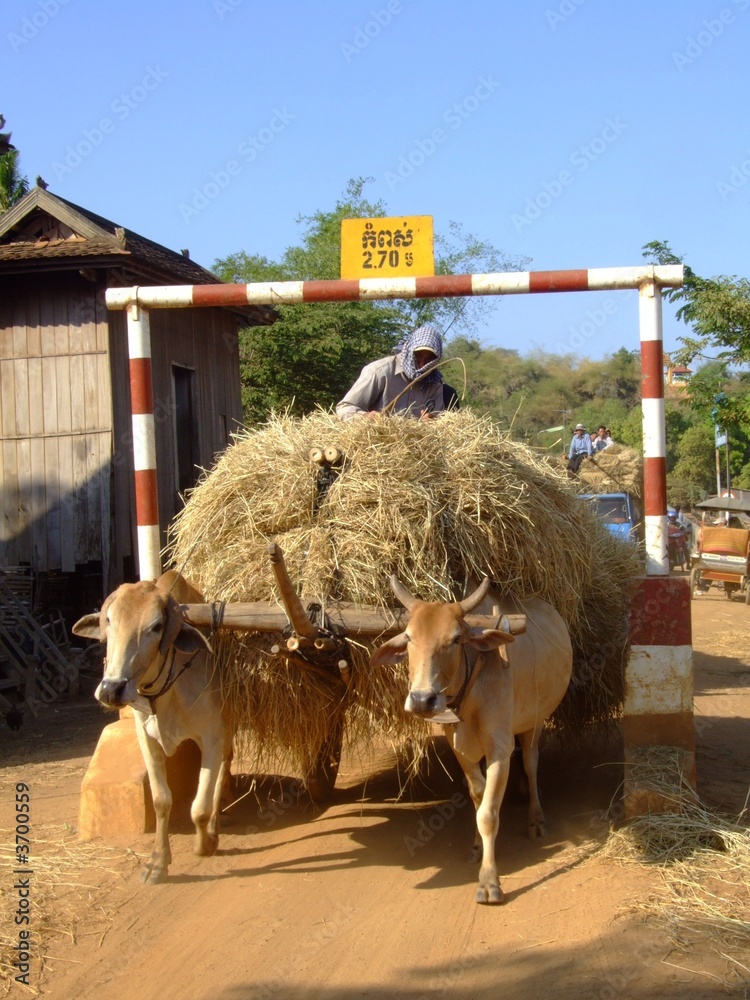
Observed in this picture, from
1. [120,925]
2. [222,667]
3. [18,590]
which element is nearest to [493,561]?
[222,667]

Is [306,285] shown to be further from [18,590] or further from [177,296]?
[18,590]

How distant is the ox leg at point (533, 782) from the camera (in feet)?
17.9

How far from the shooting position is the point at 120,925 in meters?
4.32

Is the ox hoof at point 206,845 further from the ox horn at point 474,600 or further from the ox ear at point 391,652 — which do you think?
the ox horn at point 474,600

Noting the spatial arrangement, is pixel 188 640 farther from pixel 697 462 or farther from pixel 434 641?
pixel 697 462

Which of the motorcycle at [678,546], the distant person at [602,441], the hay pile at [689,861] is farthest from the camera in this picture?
the motorcycle at [678,546]

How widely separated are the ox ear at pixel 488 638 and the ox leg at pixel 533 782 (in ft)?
4.91

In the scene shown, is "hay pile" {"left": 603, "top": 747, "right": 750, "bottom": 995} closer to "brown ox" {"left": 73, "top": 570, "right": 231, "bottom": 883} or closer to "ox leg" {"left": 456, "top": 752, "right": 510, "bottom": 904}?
"ox leg" {"left": 456, "top": 752, "right": 510, "bottom": 904}

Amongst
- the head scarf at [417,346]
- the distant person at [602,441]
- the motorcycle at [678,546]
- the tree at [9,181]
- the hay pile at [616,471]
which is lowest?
the motorcycle at [678,546]

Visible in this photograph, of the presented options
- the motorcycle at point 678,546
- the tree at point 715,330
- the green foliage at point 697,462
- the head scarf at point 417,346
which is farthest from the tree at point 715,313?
the green foliage at point 697,462

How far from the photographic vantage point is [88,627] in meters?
4.82

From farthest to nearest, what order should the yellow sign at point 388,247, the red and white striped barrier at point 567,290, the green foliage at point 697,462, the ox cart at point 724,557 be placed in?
the green foliage at point 697,462
the ox cart at point 724,557
the yellow sign at point 388,247
the red and white striped barrier at point 567,290

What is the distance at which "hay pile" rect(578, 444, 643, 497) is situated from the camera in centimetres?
1350

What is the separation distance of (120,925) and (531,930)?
1.80 m
